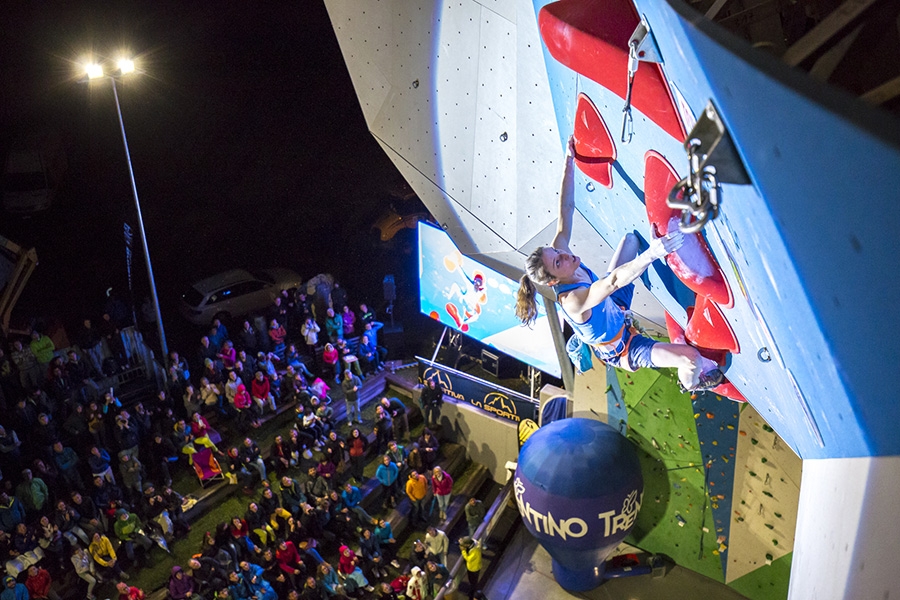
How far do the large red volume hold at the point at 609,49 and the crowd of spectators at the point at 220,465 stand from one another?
7.38 meters

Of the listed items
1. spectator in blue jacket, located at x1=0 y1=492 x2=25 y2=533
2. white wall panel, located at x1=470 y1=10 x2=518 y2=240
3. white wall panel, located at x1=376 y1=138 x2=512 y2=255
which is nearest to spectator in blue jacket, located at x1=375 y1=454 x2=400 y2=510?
white wall panel, located at x1=376 y1=138 x2=512 y2=255

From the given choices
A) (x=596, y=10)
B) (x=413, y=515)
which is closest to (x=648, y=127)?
(x=596, y=10)

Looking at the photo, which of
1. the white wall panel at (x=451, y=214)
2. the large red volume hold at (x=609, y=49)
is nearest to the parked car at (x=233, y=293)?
the white wall panel at (x=451, y=214)

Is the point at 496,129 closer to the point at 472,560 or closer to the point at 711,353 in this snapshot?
the point at 711,353

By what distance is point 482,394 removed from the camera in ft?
36.9

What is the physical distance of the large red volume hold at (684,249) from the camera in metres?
2.80

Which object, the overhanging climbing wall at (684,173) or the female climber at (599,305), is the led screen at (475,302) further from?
the female climber at (599,305)

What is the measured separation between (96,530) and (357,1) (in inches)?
304

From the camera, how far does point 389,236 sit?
16.9 meters

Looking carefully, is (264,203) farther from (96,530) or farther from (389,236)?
(96,530)

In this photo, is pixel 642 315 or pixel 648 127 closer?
pixel 648 127

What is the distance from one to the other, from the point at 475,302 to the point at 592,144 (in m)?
8.47

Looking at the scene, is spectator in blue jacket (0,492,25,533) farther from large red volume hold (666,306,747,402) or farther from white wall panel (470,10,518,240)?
large red volume hold (666,306,747,402)

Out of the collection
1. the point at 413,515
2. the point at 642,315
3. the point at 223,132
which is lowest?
the point at 413,515
